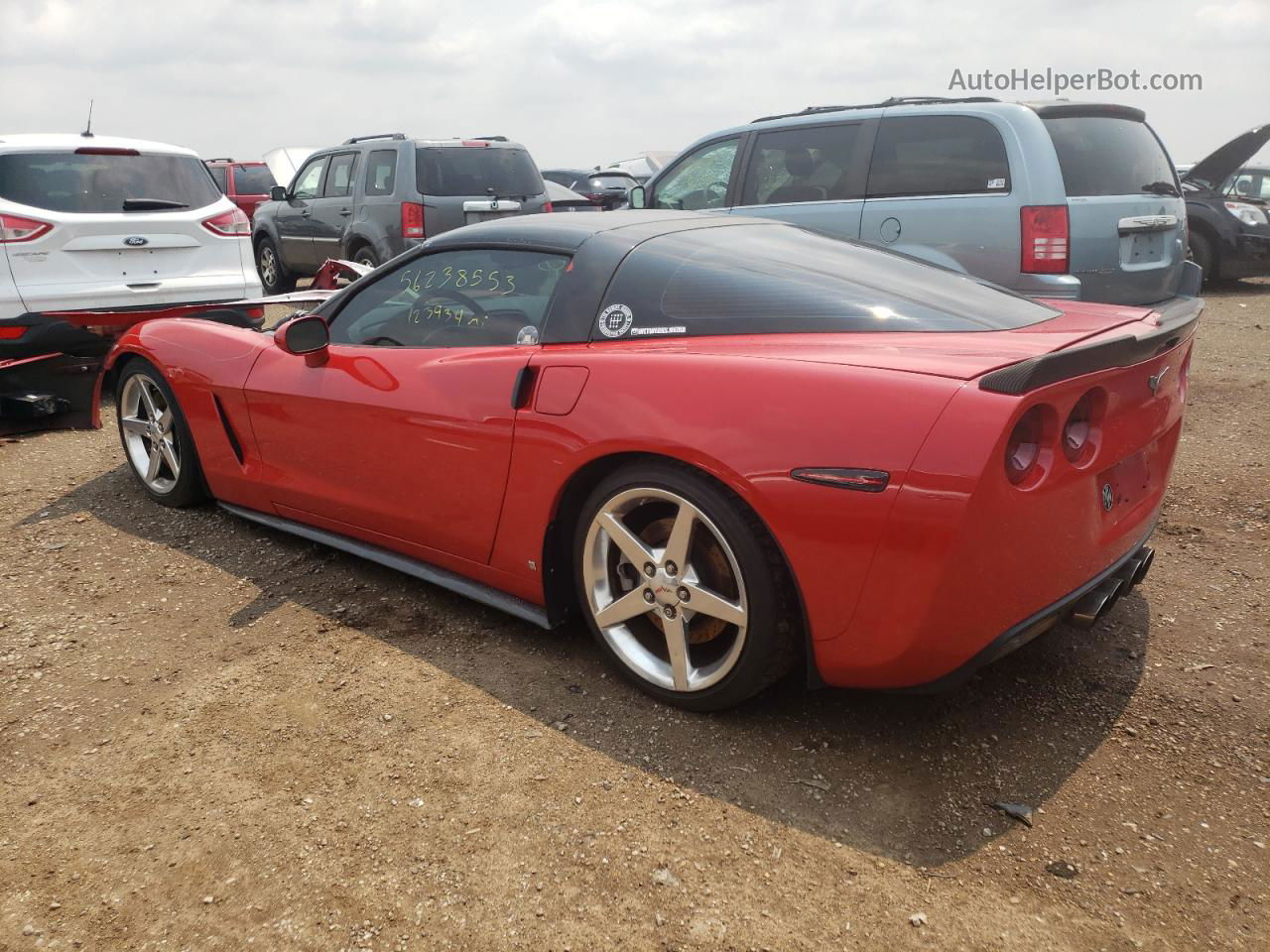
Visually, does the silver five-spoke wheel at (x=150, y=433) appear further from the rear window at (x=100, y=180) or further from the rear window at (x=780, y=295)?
the rear window at (x=780, y=295)

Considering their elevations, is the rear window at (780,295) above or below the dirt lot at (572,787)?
→ above

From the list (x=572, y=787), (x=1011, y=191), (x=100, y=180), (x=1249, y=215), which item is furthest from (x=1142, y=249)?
(x=1249, y=215)

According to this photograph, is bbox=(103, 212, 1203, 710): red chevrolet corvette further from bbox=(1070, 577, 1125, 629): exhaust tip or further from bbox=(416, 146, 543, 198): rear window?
bbox=(416, 146, 543, 198): rear window

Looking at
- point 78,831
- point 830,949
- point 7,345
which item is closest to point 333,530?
point 78,831

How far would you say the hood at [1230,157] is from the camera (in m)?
7.77

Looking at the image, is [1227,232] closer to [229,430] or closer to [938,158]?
[938,158]

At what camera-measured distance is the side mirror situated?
3545 millimetres

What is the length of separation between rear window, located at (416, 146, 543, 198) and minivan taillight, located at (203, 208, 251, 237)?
8.64 ft

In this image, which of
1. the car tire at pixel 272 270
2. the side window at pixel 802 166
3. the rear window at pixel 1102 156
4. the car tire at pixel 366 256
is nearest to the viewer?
the rear window at pixel 1102 156

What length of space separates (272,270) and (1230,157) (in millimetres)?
10206

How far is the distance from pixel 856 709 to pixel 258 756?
5.33 ft

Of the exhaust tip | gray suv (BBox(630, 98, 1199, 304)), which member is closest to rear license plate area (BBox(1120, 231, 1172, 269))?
gray suv (BBox(630, 98, 1199, 304))

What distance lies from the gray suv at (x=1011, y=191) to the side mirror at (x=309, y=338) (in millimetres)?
2680

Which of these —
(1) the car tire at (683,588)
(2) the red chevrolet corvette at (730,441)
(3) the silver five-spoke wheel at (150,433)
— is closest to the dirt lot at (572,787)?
(1) the car tire at (683,588)
